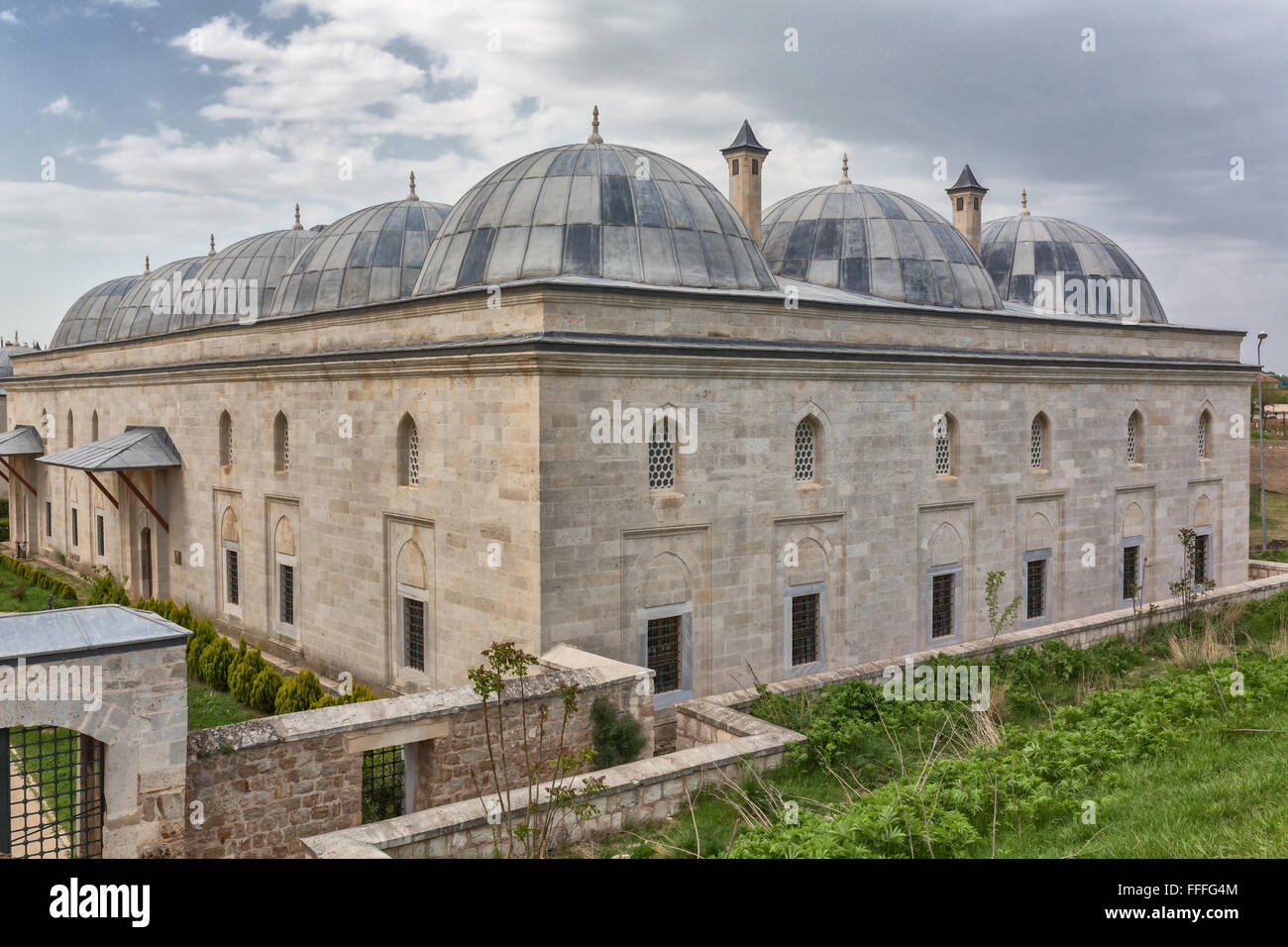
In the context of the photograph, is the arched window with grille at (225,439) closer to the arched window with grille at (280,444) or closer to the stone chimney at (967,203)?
the arched window with grille at (280,444)

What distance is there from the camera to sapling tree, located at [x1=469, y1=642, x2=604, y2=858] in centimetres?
823

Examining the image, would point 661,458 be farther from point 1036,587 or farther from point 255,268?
point 255,268

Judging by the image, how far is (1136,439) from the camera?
22000 millimetres

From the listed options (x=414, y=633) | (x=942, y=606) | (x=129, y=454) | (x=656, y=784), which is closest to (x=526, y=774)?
(x=656, y=784)

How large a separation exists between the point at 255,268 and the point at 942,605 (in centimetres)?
1928

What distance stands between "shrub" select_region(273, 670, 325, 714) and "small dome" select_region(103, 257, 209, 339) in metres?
19.5

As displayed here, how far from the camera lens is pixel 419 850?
8391 millimetres

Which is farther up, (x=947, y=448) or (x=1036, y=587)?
(x=947, y=448)

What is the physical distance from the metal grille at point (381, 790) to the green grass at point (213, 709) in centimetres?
484

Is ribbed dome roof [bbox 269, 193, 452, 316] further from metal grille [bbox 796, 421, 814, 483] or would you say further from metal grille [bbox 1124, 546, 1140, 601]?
metal grille [bbox 1124, 546, 1140, 601]
